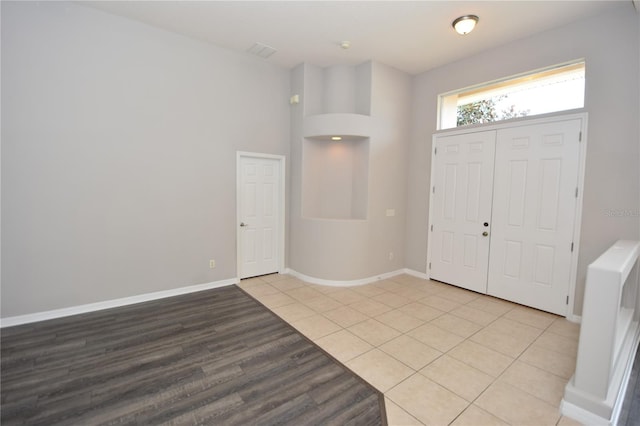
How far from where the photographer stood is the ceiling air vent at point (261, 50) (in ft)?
13.3

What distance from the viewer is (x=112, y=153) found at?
11.3 ft

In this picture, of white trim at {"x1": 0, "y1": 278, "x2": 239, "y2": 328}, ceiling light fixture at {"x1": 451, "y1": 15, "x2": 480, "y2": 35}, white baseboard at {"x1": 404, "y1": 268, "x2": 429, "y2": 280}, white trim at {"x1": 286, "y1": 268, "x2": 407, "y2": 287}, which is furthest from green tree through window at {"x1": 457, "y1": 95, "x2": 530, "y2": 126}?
white trim at {"x1": 0, "y1": 278, "x2": 239, "y2": 328}

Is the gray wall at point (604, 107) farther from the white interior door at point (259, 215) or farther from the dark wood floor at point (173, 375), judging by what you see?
the white interior door at point (259, 215)

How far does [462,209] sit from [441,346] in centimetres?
233

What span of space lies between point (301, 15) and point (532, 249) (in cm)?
406

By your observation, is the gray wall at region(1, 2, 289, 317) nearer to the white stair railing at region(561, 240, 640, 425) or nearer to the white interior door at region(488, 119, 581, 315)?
the white interior door at region(488, 119, 581, 315)

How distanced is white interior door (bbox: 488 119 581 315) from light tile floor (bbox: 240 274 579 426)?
1.00ft

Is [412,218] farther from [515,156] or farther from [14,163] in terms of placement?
[14,163]

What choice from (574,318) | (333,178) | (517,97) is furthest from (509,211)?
(333,178)

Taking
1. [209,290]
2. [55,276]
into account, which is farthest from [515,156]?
[55,276]

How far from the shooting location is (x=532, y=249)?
368cm

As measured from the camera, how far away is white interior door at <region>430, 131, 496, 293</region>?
4117mm

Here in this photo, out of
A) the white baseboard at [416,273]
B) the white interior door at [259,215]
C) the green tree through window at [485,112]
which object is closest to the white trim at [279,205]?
the white interior door at [259,215]

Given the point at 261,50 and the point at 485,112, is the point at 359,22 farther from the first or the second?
the point at 485,112
